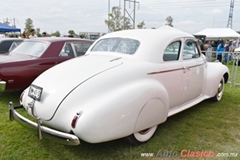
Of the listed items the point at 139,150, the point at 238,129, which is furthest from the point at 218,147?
the point at 139,150

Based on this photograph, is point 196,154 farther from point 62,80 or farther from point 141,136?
point 62,80

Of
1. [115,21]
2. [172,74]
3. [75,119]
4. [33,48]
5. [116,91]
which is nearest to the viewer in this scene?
[75,119]

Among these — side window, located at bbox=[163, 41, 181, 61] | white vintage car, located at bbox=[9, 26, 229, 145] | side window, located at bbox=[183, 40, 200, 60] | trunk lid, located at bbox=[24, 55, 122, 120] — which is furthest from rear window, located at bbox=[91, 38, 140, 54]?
side window, located at bbox=[183, 40, 200, 60]

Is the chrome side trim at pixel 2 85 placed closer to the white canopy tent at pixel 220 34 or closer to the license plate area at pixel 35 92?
the license plate area at pixel 35 92

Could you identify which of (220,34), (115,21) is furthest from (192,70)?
(115,21)

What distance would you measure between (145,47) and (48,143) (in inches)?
79.0

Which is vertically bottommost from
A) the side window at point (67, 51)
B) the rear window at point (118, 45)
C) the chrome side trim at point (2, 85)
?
the chrome side trim at point (2, 85)

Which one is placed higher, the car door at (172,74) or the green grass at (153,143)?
the car door at (172,74)

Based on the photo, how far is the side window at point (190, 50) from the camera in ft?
12.8

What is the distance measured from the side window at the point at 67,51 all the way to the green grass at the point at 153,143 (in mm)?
1943

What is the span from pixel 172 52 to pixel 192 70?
22.2 inches

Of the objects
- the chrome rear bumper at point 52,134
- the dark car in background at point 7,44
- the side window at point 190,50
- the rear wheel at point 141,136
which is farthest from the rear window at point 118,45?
the dark car in background at point 7,44

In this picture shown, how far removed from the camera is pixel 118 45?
142 inches

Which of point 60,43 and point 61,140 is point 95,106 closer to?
point 61,140
